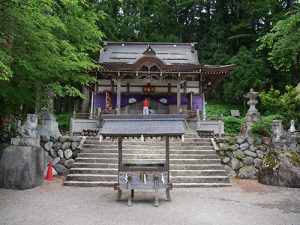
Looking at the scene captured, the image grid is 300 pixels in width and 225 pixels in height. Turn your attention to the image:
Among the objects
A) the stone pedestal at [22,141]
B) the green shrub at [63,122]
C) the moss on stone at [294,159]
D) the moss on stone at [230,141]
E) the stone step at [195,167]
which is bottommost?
the stone step at [195,167]

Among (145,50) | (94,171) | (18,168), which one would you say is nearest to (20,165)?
(18,168)

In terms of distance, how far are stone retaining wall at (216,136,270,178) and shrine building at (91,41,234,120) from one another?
4.97m

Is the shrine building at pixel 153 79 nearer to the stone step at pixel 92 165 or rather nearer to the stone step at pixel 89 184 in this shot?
the stone step at pixel 92 165

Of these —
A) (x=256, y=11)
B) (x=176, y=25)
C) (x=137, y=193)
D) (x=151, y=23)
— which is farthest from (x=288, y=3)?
(x=137, y=193)

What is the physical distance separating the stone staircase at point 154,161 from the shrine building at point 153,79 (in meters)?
4.93

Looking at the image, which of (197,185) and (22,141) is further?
(197,185)

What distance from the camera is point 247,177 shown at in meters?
10.9

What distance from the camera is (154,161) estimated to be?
34.0 ft

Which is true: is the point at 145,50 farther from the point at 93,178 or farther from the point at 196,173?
the point at 93,178

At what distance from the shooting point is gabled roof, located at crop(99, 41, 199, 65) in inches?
816

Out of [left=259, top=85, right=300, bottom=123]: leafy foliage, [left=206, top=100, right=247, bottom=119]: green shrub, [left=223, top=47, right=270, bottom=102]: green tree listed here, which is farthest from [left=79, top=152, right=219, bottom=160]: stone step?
[left=206, top=100, right=247, bottom=119]: green shrub

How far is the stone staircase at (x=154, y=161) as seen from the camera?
938cm

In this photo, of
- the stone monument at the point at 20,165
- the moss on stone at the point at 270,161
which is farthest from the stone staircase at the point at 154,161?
the moss on stone at the point at 270,161

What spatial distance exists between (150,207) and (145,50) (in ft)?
51.5
